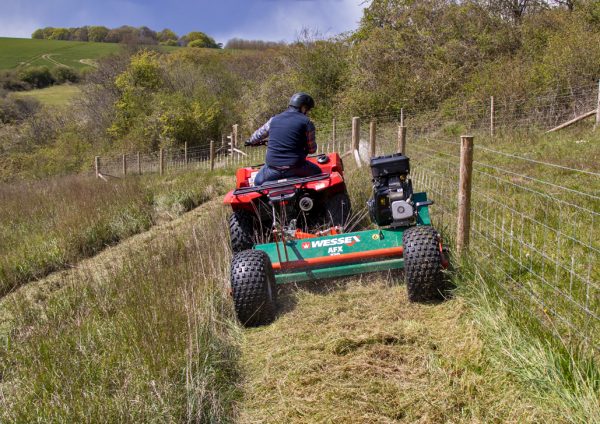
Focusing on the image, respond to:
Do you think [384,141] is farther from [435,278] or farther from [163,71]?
[163,71]

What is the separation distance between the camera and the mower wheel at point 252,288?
3.63m

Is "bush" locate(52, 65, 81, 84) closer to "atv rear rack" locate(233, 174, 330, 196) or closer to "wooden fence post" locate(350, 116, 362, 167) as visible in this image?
"wooden fence post" locate(350, 116, 362, 167)

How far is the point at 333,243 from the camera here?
3.98 m

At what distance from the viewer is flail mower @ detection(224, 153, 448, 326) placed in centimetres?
361

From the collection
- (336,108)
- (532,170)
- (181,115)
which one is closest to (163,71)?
(181,115)

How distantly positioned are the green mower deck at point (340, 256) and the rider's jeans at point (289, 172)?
91cm

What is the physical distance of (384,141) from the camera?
35.2 feet

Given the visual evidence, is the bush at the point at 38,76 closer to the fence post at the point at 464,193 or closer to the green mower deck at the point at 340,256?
the green mower deck at the point at 340,256

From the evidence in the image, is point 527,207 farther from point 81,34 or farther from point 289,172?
point 81,34

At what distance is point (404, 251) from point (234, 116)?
24670mm

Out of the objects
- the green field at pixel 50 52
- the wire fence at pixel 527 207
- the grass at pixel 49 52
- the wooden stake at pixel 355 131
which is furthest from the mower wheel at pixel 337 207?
the grass at pixel 49 52

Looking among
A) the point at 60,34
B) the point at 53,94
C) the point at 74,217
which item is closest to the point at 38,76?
the point at 53,94

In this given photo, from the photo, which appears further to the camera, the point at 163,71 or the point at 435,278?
the point at 163,71

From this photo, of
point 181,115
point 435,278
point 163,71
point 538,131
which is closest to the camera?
point 435,278
